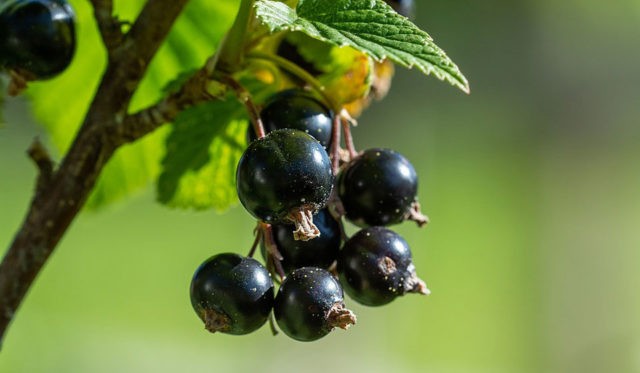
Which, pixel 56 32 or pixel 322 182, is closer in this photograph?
pixel 322 182

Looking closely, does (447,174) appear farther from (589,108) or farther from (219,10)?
(219,10)

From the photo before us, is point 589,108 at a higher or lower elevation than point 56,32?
lower

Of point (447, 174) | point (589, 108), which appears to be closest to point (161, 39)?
point (447, 174)

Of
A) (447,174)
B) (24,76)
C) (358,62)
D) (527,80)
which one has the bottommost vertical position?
(447,174)

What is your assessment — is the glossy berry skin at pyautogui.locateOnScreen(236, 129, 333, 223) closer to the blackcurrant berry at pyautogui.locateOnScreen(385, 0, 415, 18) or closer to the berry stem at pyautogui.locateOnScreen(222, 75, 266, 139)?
the berry stem at pyautogui.locateOnScreen(222, 75, 266, 139)

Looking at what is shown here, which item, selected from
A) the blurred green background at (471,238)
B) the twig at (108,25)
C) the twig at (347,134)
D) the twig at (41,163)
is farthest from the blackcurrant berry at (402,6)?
the blurred green background at (471,238)

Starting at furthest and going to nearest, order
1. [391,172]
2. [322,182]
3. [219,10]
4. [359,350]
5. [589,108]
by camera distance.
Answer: [589,108] → [359,350] → [219,10] → [391,172] → [322,182]
